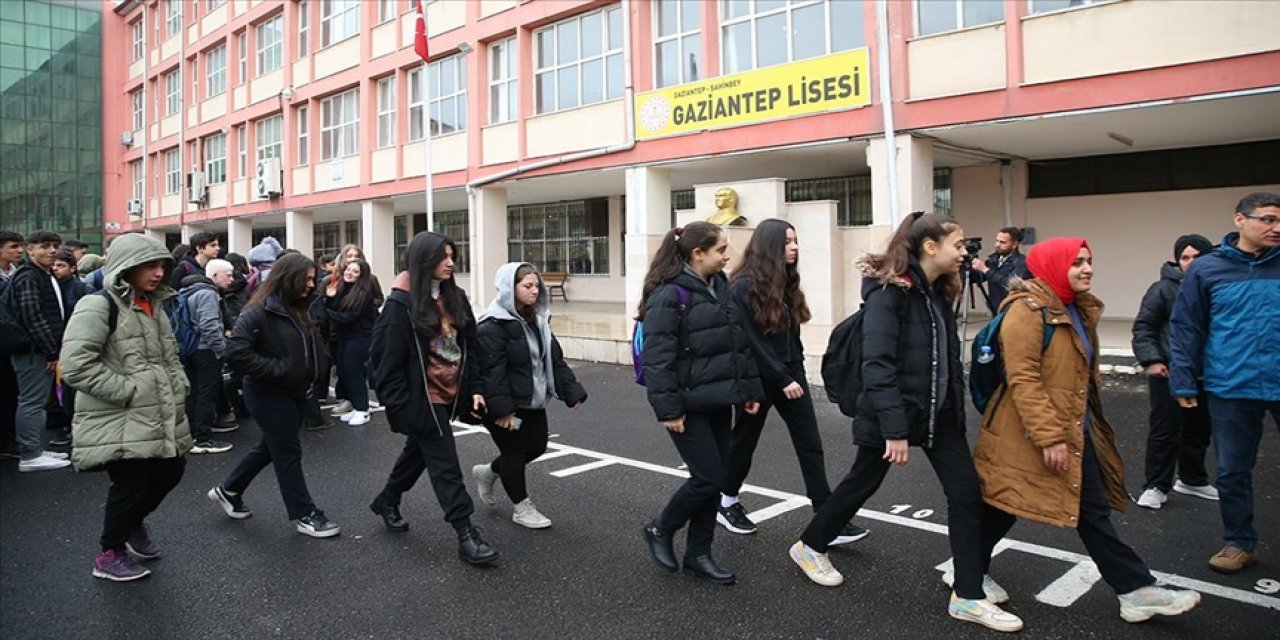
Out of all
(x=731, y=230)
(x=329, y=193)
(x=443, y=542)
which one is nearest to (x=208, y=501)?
(x=443, y=542)

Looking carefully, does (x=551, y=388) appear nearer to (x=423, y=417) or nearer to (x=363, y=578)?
(x=423, y=417)

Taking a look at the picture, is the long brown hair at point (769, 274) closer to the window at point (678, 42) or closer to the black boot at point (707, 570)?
the black boot at point (707, 570)

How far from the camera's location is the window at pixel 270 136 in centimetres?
2648

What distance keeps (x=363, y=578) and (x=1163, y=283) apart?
16.4 ft

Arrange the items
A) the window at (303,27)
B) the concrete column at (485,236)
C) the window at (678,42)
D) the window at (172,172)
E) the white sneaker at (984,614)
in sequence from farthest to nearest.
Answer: the window at (172,172) → the window at (303,27) → the concrete column at (485,236) → the window at (678,42) → the white sneaker at (984,614)

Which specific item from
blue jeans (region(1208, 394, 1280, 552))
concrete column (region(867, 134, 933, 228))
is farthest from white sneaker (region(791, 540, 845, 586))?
concrete column (region(867, 134, 933, 228))

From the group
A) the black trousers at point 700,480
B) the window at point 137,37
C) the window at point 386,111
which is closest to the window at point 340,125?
the window at point 386,111

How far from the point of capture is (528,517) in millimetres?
4945

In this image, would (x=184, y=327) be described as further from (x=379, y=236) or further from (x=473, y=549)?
(x=379, y=236)

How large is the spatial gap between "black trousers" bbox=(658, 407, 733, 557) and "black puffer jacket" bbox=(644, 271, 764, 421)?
0.13 metres

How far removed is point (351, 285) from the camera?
8.37m

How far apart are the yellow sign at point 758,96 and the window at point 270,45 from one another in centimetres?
1666

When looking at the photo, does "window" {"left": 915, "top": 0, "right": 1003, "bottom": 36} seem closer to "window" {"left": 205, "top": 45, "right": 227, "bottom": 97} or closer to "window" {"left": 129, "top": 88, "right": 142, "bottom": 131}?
"window" {"left": 205, "top": 45, "right": 227, "bottom": 97}

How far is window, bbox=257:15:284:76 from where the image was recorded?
26.4 metres
